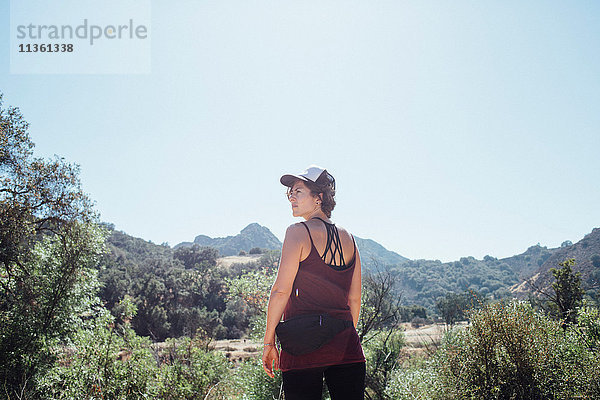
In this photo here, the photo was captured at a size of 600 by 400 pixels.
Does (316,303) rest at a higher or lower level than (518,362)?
higher

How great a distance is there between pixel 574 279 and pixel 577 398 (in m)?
7.18

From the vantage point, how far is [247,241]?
14588 centimetres

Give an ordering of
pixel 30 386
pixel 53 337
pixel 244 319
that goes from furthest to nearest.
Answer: pixel 244 319 → pixel 53 337 → pixel 30 386

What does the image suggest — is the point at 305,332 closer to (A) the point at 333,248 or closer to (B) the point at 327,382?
(B) the point at 327,382

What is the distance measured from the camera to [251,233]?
502ft

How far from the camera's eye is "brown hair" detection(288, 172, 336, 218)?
1818mm

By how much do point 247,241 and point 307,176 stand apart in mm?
147378

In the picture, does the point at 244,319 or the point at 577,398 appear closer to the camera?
the point at 577,398

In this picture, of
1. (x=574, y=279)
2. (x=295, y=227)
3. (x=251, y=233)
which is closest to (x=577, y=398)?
(x=295, y=227)

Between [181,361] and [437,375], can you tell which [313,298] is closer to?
[437,375]

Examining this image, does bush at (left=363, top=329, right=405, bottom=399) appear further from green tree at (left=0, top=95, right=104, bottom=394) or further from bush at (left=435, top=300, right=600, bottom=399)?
green tree at (left=0, top=95, right=104, bottom=394)

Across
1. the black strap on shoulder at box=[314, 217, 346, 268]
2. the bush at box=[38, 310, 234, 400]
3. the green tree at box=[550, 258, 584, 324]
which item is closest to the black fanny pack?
the black strap on shoulder at box=[314, 217, 346, 268]

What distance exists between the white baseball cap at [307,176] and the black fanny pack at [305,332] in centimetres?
75

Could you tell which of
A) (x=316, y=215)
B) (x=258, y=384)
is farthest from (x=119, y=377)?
(x=316, y=215)
